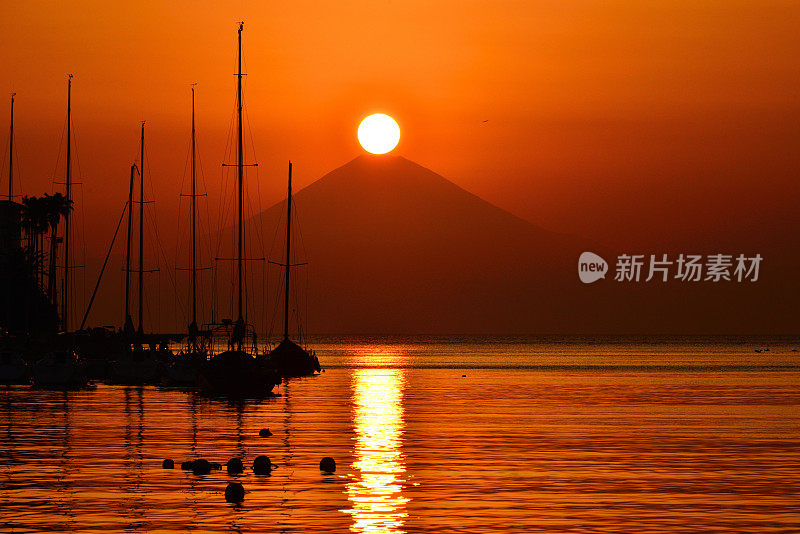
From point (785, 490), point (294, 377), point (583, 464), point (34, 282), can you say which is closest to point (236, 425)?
point (583, 464)

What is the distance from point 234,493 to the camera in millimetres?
37750

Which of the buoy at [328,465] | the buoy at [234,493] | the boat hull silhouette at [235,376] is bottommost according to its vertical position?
the buoy at [234,493]

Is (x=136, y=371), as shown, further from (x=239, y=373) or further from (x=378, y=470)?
(x=378, y=470)

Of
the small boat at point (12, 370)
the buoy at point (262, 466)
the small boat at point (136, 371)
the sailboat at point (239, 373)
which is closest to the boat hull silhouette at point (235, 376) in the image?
the sailboat at point (239, 373)

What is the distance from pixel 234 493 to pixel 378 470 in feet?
30.7

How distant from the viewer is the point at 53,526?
33.0 meters

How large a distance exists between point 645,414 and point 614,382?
54766 millimetres

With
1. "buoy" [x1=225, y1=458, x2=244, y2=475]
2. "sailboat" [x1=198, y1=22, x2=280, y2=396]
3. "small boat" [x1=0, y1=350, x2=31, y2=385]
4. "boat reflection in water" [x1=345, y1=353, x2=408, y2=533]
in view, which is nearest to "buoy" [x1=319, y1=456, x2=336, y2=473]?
"boat reflection in water" [x1=345, y1=353, x2=408, y2=533]

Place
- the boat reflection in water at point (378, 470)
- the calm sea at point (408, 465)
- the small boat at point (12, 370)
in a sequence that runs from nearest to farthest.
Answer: the boat reflection in water at point (378, 470)
the calm sea at point (408, 465)
the small boat at point (12, 370)

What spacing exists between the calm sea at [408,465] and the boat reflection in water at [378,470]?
0.35 ft

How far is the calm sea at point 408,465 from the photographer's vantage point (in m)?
34.6

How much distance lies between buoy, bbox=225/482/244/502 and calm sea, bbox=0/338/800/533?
1.12 ft

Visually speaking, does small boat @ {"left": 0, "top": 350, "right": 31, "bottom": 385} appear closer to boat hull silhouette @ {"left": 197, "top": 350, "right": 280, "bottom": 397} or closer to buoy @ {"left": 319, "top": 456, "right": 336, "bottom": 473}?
boat hull silhouette @ {"left": 197, "top": 350, "right": 280, "bottom": 397}

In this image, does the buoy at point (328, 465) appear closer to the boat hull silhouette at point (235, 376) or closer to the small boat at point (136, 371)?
the boat hull silhouette at point (235, 376)
